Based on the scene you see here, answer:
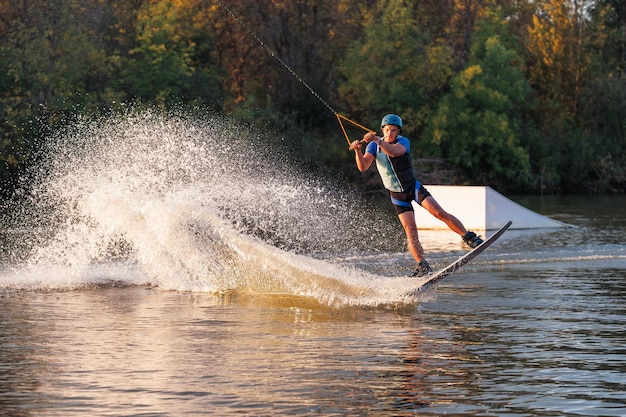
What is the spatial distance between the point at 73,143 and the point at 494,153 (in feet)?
65.7

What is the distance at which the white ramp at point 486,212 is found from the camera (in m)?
24.0

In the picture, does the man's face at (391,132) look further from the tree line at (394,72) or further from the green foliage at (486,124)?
the green foliage at (486,124)

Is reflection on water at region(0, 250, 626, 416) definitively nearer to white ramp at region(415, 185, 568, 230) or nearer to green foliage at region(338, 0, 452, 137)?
white ramp at region(415, 185, 568, 230)

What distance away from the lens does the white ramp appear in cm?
2397

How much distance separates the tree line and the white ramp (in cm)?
1943

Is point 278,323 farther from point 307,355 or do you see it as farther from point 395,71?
point 395,71

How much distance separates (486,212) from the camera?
23906 mm

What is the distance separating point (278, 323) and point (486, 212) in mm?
13450

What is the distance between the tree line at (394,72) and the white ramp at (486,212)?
19.4m

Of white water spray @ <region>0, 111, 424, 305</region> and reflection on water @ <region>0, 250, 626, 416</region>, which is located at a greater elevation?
white water spray @ <region>0, 111, 424, 305</region>

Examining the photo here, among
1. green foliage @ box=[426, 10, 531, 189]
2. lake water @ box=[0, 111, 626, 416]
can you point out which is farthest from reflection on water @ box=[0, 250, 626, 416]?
green foliage @ box=[426, 10, 531, 189]

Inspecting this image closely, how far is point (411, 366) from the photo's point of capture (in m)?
8.90

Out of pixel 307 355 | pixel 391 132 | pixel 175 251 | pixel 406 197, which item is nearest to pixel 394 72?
pixel 175 251

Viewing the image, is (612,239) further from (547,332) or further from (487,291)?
(547,332)
